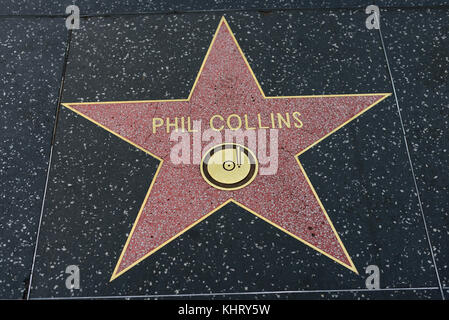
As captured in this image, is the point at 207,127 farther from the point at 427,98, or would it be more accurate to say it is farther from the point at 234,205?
the point at 427,98

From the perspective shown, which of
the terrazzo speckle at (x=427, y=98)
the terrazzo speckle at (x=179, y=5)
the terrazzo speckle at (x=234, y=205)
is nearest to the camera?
the terrazzo speckle at (x=234, y=205)

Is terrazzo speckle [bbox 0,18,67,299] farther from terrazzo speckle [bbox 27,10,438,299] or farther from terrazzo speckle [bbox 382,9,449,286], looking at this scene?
terrazzo speckle [bbox 382,9,449,286]

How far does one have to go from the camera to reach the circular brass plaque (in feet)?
5.76

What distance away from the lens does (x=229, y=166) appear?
1785 mm

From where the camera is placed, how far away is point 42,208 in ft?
5.70

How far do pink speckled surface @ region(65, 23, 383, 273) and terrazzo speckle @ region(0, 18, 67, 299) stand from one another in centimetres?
24

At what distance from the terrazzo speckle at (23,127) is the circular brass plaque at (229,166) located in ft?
2.46

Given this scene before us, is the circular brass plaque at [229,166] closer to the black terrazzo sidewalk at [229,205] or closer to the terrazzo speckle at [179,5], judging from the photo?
the black terrazzo sidewalk at [229,205]

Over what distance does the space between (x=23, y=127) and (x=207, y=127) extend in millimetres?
888

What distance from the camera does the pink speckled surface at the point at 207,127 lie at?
166 centimetres

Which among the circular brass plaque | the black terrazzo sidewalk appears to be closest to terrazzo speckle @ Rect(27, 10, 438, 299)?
the black terrazzo sidewalk

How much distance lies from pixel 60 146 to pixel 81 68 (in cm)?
45

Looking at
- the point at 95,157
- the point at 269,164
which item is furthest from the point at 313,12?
the point at 95,157

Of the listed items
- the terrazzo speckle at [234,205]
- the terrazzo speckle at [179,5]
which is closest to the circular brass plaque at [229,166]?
the terrazzo speckle at [234,205]
